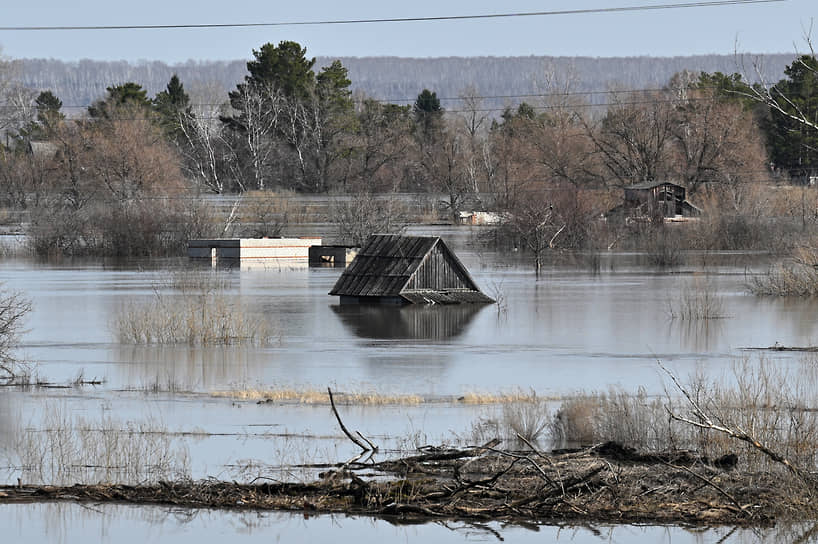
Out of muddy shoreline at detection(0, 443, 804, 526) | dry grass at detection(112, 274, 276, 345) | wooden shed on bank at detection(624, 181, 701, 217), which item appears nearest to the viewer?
muddy shoreline at detection(0, 443, 804, 526)

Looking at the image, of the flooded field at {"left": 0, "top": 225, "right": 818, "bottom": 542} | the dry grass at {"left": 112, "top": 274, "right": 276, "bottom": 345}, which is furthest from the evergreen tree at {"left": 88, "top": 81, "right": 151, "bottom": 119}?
the dry grass at {"left": 112, "top": 274, "right": 276, "bottom": 345}

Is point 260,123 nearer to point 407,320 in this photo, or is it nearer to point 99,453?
point 407,320

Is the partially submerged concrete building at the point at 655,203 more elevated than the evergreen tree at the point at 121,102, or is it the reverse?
the evergreen tree at the point at 121,102

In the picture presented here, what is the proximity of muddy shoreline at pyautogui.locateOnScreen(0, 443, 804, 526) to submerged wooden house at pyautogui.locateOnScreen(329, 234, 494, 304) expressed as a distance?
24712 millimetres

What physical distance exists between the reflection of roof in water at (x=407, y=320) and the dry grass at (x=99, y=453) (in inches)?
558

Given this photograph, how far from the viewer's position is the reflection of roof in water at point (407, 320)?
31594mm

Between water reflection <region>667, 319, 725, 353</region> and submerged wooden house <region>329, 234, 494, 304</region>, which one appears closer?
water reflection <region>667, 319, 725, 353</region>

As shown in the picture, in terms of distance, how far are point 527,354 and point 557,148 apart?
67.2 meters

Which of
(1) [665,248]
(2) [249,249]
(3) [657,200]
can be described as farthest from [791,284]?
(3) [657,200]

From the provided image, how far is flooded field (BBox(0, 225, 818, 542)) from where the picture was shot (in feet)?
40.3

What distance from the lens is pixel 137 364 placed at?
25.0 m

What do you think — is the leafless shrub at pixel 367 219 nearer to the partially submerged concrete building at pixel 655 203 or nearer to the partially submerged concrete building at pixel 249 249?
the partially submerged concrete building at pixel 249 249

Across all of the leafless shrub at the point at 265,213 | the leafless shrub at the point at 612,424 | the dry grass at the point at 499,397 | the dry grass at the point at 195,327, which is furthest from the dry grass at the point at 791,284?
the leafless shrub at the point at 265,213

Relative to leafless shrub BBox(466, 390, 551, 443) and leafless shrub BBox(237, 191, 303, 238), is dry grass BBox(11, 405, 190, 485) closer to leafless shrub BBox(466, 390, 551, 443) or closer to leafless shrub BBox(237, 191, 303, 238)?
leafless shrub BBox(466, 390, 551, 443)
